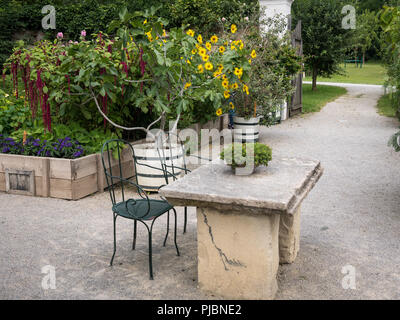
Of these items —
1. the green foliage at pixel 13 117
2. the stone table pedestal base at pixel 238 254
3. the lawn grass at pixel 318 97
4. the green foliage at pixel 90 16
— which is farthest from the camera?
the lawn grass at pixel 318 97

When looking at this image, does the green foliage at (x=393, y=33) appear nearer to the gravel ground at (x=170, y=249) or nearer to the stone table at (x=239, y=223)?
the gravel ground at (x=170, y=249)

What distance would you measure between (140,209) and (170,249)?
1.93 feet

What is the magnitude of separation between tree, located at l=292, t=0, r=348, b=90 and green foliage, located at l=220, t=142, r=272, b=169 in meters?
15.3

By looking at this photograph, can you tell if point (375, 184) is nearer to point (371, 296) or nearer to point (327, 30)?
point (371, 296)

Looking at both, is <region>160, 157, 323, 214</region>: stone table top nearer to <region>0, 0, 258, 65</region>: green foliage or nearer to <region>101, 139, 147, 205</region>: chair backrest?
<region>101, 139, 147, 205</region>: chair backrest

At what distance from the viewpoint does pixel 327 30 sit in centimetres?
1761

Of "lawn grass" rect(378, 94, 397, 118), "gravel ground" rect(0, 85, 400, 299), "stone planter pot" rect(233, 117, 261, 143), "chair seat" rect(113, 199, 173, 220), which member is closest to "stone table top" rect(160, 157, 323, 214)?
"chair seat" rect(113, 199, 173, 220)

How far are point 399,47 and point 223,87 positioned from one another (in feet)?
6.13

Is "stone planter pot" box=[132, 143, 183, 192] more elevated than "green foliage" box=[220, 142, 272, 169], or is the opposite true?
"green foliage" box=[220, 142, 272, 169]

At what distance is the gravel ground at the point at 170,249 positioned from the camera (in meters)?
3.18

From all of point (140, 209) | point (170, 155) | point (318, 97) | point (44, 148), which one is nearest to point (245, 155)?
point (140, 209)

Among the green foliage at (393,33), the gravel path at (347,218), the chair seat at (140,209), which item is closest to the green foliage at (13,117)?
the chair seat at (140,209)

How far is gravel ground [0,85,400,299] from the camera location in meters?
3.18

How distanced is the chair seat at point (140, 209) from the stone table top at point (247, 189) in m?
0.38
